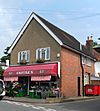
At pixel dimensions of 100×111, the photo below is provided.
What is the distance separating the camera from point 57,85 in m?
34.2

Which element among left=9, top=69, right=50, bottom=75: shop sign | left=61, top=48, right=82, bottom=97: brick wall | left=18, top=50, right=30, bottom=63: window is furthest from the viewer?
left=18, top=50, right=30, bottom=63: window

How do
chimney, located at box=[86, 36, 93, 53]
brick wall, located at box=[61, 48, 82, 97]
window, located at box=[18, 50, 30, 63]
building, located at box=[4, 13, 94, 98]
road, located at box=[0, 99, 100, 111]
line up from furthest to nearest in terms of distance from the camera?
chimney, located at box=[86, 36, 93, 53]
window, located at box=[18, 50, 30, 63]
brick wall, located at box=[61, 48, 82, 97]
building, located at box=[4, 13, 94, 98]
road, located at box=[0, 99, 100, 111]

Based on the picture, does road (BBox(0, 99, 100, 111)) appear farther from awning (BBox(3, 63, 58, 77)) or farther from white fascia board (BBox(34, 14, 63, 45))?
white fascia board (BBox(34, 14, 63, 45))

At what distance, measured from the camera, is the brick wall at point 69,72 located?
3491 cm

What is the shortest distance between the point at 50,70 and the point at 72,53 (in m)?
4.80

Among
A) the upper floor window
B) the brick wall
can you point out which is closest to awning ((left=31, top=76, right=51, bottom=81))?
the brick wall

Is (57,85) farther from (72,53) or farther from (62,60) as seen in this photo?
(72,53)

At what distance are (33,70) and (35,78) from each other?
951 mm

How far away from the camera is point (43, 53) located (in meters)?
36.6

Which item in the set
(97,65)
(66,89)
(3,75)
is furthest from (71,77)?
(97,65)

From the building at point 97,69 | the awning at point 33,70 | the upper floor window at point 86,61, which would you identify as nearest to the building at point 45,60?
the awning at point 33,70

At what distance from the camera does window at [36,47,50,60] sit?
118 feet

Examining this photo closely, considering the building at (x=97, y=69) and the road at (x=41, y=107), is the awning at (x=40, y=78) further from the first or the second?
the building at (x=97, y=69)

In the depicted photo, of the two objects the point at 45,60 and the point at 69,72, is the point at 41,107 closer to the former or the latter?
the point at 45,60
